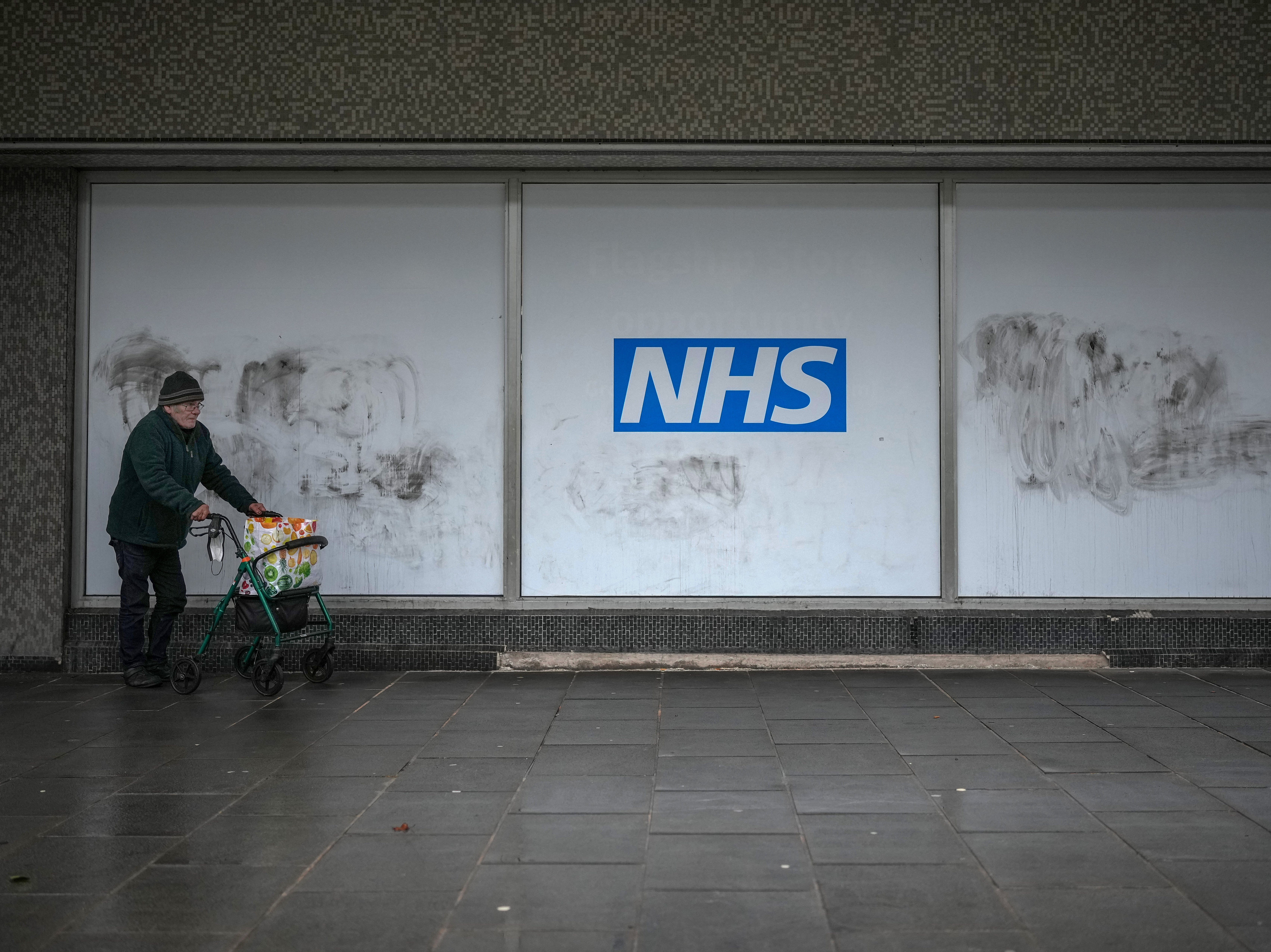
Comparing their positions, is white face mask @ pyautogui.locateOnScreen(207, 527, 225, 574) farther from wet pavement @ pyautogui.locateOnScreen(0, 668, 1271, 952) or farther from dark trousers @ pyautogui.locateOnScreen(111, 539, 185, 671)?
wet pavement @ pyautogui.locateOnScreen(0, 668, 1271, 952)

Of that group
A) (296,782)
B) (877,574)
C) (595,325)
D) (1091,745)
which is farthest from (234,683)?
(1091,745)

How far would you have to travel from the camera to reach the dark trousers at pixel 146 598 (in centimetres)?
748

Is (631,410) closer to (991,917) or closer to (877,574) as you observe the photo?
(877,574)

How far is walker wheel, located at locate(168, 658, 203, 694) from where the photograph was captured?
7266 millimetres

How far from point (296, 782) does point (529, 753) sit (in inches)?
44.1

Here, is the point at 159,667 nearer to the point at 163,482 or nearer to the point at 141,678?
the point at 141,678

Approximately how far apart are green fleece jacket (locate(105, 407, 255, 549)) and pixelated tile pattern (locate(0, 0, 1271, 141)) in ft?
6.60

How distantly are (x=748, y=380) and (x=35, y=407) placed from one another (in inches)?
194

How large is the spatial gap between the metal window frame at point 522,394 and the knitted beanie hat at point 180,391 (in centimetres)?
127

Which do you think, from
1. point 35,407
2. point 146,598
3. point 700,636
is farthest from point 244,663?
point 700,636

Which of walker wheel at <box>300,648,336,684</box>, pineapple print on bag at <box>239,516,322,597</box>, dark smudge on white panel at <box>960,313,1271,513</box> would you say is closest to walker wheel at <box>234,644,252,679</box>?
walker wheel at <box>300,648,336,684</box>

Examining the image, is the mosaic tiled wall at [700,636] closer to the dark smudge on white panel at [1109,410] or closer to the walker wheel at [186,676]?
the walker wheel at [186,676]

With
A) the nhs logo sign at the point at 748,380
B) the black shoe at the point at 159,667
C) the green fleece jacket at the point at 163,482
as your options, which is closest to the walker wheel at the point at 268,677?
the black shoe at the point at 159,667

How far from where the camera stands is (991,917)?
3590 mm
